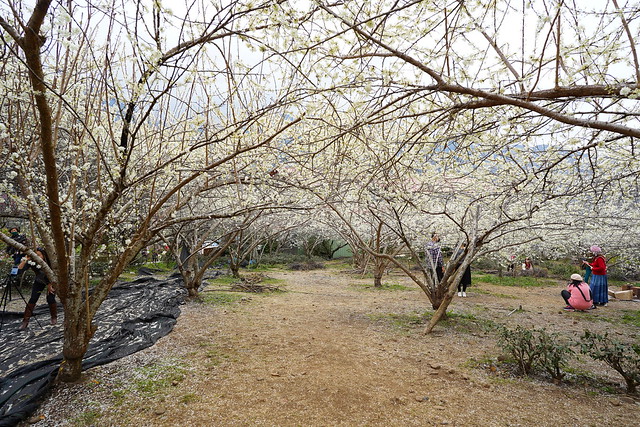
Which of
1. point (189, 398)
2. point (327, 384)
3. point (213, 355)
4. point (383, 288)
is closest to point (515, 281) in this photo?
point (383, 288)

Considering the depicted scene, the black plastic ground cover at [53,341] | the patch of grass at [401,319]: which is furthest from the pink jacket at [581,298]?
the black plastic ground cover at [53,341]

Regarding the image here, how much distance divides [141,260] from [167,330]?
827 centimetres

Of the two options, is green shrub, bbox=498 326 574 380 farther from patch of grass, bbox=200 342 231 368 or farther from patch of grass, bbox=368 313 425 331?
patch of grass, bbox=200 342 231 368

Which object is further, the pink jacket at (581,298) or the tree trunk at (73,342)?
the pink jacket at (581,298)

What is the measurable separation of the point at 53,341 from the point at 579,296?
346 inches

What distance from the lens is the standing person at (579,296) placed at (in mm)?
6879

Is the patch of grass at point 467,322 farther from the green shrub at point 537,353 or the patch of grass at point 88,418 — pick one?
the patch of grass at point 88,418

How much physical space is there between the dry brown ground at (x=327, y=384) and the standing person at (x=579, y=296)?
122 centimetres

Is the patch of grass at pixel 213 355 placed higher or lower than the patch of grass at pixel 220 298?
lower

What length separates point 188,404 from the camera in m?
2.80

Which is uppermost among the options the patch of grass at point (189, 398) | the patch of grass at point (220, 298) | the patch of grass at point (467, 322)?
the patch of grass at point (467, 322)

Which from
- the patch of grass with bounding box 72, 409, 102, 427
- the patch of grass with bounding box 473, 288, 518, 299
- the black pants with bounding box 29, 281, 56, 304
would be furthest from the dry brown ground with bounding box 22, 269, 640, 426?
the patch of grass with bounding box 473, 288, 518, 299

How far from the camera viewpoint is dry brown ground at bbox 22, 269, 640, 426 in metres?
2.63

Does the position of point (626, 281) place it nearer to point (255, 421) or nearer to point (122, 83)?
point (255, 421)
